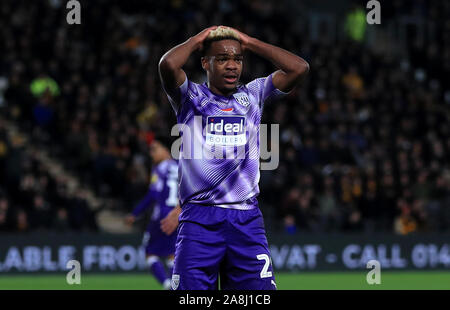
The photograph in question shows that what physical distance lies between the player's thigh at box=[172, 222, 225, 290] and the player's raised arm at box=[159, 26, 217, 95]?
0.92 metres

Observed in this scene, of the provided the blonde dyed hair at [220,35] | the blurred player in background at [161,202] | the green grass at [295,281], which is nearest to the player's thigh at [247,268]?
the blonde dyed hair at [220,35]

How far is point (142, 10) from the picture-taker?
23.3 m

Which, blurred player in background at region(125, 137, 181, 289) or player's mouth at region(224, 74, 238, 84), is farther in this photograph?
blurred player in background at region(125, 137, 181, 289)

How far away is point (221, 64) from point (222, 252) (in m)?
1.22

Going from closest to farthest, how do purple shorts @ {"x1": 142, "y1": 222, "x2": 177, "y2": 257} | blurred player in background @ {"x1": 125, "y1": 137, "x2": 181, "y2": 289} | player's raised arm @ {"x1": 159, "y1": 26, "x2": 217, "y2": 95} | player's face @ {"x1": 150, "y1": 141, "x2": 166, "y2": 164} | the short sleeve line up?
player's raised arm @ {"x1": 159, "y1": 26, "x2": 217, "y2": 95} → the short sleeve → blurred player in background @ {"x1": 125, "y1": 137, "x2": 181, "y2": 289} → purple shorts @ {"x1": 142, "y1": 222, "x2": 177, "y2": 257} → player's face @ {"x1": 150, "y1": 141, "x2": 166, "y2": 164}

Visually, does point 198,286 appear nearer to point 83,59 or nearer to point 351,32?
point 83,59

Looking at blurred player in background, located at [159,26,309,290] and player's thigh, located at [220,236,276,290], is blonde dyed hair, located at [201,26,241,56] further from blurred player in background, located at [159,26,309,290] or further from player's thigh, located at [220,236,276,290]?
player's thigh, located at [220,236,276,290]

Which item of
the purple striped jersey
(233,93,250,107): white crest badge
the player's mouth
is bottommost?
the purple striped jersey

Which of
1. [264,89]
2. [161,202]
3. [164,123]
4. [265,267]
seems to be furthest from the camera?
[164,123]

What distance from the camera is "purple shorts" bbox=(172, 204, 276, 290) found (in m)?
5.80

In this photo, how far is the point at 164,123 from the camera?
19344 mm

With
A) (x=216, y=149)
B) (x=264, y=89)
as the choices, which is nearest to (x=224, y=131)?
(x=216, y=149)

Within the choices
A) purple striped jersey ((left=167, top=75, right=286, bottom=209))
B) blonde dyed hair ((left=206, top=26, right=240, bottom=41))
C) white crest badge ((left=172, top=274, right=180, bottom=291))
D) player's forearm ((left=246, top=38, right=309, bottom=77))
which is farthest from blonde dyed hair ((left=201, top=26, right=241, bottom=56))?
white crest badge ((left=172, top=274, right=180, bottom=291))

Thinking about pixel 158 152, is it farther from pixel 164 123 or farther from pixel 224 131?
pixel 224 131
